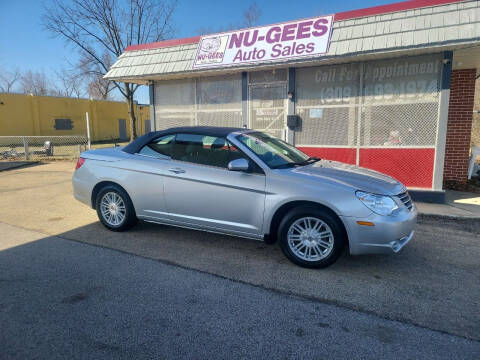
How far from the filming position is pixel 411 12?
6.67m

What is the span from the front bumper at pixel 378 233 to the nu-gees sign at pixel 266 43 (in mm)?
4747

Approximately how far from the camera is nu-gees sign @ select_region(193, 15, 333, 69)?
7406mm

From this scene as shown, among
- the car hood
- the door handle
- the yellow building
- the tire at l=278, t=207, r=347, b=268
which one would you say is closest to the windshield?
the car hood

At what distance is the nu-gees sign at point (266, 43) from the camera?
7406 millimetres

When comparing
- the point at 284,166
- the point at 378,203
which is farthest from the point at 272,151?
the point at 378,203

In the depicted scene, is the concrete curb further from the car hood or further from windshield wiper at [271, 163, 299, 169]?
the car hood

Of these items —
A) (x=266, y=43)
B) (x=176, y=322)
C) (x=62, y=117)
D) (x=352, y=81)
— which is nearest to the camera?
Result: (x=176, y=322)

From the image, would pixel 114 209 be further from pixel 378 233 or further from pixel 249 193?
pixel 378 233

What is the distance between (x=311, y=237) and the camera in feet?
12.8

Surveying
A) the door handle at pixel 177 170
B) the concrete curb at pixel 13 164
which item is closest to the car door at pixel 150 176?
the door handle at pixel 177 170

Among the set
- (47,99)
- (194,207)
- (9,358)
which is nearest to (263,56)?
(194,207)

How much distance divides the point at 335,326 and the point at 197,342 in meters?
1.15

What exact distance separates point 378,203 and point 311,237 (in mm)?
826

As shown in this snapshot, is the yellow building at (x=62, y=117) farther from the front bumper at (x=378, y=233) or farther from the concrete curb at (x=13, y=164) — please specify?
the front bumper at (x=378, y=233)
